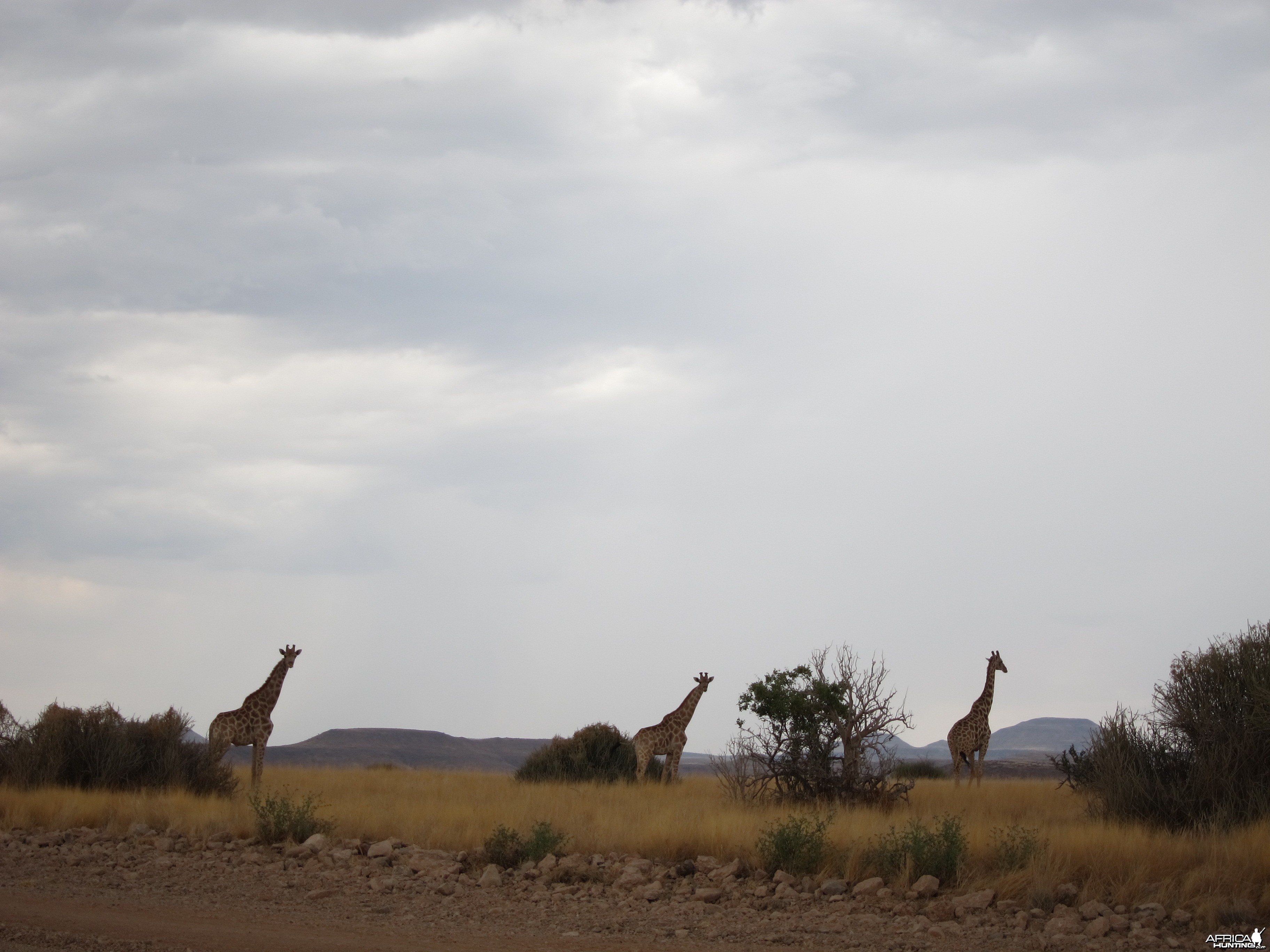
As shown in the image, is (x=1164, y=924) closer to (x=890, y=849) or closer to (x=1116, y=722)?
(x=890, y=849)

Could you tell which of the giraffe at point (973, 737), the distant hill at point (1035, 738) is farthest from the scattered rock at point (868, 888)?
the distant hill at point (1035, 738)

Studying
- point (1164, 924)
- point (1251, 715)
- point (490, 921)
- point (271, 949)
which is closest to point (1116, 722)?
point (1251, 715)

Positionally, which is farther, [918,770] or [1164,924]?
[918,770]

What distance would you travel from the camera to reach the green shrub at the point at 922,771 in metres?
24.6

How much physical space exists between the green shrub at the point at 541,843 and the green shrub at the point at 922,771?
11620 mm

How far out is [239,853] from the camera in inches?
508

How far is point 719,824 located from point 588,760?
11.6 meters

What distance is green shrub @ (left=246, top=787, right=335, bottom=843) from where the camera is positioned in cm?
1343

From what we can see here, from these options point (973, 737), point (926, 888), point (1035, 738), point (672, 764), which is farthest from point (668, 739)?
point (1035, 738)

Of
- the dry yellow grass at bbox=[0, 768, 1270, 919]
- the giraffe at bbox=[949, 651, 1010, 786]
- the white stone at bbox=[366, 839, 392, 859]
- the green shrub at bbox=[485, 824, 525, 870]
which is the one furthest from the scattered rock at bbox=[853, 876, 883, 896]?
the giraffe at bbox=[949, 651, 1010, 786]

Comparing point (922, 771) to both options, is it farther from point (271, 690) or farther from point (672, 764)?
point (271, 690)

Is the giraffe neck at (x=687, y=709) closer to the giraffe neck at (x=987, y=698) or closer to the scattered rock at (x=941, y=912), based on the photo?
the giraffe neck at (x=987, y=698)

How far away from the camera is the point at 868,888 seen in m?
10.6

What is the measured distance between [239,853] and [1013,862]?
8.60m
